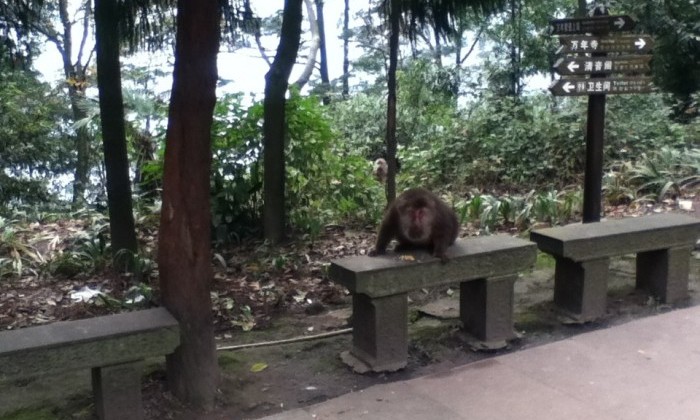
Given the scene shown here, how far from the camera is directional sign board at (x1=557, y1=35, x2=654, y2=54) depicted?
5957 millimetres

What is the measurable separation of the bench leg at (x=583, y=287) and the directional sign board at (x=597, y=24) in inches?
77.6

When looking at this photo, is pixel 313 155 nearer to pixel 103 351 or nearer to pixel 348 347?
pixel 348 347

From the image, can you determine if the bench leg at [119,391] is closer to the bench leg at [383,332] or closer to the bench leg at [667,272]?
the bench leg at [383,332]

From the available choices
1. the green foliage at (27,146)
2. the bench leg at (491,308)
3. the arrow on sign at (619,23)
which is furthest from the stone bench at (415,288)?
the green foliage at (27,146)

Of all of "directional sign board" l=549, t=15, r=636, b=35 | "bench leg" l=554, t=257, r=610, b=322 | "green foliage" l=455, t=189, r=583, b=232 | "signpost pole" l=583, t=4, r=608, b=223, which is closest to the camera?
"bench leg" l=554, t=257, r=610, b=322

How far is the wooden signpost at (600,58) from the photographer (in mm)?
5961

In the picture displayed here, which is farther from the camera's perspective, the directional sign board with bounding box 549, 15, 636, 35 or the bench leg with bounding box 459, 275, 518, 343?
the directional sign board with bounding box 549, 15, 636, 35

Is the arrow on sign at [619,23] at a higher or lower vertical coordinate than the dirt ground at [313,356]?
higher

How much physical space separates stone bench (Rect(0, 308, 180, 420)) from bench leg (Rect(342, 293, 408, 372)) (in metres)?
1.20

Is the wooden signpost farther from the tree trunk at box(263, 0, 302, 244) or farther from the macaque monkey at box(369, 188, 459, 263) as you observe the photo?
the tree trunk at box(263, 0, 302, 244)

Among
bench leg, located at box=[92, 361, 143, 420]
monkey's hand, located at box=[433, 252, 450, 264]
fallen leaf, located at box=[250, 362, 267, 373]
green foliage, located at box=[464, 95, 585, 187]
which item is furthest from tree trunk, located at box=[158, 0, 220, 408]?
green foliage, located at box=[464, 95, 585, 187]

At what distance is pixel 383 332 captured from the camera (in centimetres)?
436

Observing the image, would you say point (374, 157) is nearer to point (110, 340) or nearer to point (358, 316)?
point (358, 316)

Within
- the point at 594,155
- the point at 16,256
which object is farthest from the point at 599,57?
the point at 16,256
